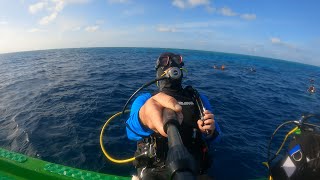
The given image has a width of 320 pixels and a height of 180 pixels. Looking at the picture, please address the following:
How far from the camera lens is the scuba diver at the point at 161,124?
2182 mm

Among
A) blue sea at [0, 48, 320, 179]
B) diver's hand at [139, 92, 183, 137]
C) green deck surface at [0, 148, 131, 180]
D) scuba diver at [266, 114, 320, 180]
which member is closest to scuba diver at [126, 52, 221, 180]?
diver's hand at [139, 92, 183, 137]

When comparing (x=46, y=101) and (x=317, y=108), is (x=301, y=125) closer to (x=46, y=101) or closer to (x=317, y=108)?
(x=46, y=101)

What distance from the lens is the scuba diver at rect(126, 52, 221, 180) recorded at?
85.9 inches

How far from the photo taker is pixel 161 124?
1998 millimetres

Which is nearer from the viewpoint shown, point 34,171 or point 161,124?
point 161,124

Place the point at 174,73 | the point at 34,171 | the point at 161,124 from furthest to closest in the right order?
the point at 34,171, the point at 174,73, the point at 161,124

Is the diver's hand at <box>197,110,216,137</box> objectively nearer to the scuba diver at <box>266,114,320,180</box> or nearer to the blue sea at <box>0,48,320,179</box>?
the scuba diver at <box>266,114,320,180</box>

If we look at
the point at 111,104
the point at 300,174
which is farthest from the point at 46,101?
the point at 300,174

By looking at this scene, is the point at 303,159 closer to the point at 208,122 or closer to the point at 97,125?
the point at 208,122

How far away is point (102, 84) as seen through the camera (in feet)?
48.4

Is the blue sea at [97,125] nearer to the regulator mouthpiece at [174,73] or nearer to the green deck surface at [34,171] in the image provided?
the regulator mouthpiece at [174,73]

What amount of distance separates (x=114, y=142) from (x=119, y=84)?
8294 millimetres

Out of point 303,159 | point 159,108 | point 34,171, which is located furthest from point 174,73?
point 34,171

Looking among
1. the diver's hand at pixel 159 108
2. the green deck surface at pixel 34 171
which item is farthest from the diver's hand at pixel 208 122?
the green deck surface at pixel 34 171
